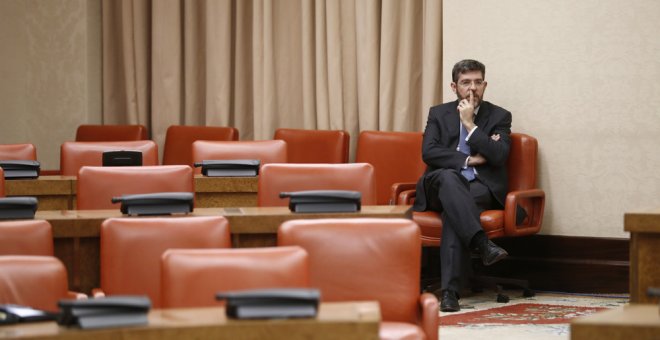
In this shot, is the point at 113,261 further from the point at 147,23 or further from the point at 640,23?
the point at 147,23

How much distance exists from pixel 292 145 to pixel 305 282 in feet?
13.5

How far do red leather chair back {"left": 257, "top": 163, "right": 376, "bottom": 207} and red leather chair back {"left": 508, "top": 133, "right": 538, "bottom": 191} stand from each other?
1.78 m

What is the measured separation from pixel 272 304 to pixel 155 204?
4.72 feet

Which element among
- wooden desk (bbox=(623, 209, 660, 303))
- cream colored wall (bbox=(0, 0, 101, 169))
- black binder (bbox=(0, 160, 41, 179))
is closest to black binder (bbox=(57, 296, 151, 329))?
wooden desk (bbox=(623, 209, 660, 303))

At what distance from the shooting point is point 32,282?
2.82m

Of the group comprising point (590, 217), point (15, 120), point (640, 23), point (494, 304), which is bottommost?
point (494, 304)

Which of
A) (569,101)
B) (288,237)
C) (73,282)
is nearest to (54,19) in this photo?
(569,101)

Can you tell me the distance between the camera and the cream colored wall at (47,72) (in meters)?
8.23

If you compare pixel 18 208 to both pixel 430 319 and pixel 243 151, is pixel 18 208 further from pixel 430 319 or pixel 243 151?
pixel 243 151

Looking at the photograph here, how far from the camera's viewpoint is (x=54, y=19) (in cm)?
823

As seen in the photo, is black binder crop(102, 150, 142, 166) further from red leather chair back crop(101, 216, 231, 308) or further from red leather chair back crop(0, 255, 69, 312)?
red leather chair back crop(0, 255, 69, 312)

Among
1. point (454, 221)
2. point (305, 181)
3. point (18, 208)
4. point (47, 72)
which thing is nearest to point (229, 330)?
point (18, 208)

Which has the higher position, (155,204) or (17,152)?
(17,152)

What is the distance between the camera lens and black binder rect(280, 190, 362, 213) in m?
3.69
